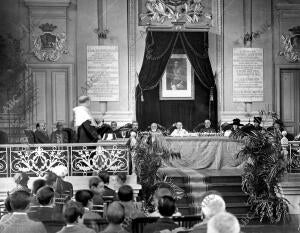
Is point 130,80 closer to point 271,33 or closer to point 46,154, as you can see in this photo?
point 271,33

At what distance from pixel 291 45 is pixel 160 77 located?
3885 mm

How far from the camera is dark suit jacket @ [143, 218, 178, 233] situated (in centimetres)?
472

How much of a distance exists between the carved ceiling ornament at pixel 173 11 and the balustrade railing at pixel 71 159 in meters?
6.67

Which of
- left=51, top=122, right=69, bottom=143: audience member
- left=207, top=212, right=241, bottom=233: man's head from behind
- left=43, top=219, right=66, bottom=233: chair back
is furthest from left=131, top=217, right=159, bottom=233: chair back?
left=51, top=122, right=69, bottom=143: audience member

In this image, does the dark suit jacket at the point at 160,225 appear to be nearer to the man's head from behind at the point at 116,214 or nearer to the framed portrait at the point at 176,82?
the man's head from behind at the point at 116,214

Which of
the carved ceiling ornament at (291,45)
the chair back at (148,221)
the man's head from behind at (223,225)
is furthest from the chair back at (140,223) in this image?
the carved ceiling ornament at (291,45)

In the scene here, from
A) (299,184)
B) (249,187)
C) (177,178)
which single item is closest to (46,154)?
(177,178)

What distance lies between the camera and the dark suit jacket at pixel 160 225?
472cm

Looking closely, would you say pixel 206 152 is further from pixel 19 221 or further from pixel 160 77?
pixel 19 221

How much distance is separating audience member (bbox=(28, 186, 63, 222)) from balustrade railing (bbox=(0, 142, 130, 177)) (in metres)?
4.29

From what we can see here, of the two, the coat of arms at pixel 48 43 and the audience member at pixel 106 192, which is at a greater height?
the coat of arms at pixel 48 43

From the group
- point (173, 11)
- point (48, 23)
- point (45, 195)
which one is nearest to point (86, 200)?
point (45, 195)

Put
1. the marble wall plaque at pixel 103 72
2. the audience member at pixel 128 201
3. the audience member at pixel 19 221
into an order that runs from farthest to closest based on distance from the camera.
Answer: the marble wall plaque at pixel 103 72 → the audience member at pixel 128 201 → the audience member at pixel 19 221

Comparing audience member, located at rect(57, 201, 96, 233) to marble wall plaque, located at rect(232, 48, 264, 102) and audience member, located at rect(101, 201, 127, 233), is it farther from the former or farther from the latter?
marble wall plaque, located at rect(232, 48, 264, 102)
